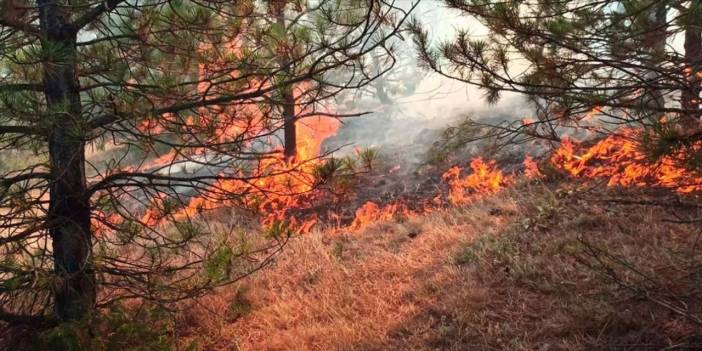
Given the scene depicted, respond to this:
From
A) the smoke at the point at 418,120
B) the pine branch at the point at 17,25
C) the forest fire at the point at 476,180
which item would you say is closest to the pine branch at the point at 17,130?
the pine branch at the point at 17,25

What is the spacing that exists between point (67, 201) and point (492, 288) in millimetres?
3809

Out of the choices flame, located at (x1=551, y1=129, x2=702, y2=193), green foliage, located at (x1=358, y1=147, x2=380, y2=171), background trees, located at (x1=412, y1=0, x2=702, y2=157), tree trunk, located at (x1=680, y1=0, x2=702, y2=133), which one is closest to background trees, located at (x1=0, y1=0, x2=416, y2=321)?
green foliage, located at (x1=358, y1=147, x2=380, y2=171)

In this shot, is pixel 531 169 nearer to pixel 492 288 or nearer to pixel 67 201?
pixel 492 288

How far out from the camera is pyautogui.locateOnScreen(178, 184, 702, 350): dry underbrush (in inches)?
151

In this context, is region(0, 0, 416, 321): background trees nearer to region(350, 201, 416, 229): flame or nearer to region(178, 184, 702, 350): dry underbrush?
region(178, 184, 702, 350): dry underbrush

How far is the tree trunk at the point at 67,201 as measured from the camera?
10.9 ft

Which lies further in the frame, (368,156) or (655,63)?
(655,63)

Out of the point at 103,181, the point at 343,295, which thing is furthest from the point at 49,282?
the point at 343,295

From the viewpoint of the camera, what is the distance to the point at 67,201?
3.54 metres

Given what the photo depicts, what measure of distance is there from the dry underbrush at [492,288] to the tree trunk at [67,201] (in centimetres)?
97

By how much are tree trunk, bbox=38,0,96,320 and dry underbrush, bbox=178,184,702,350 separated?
97 centimetres

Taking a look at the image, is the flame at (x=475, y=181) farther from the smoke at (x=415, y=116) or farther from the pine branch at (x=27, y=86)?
the pine branch at (x=27, y=86)

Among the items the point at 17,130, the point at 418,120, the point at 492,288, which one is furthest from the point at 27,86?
the point at 418,120

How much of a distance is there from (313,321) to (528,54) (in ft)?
10.2
